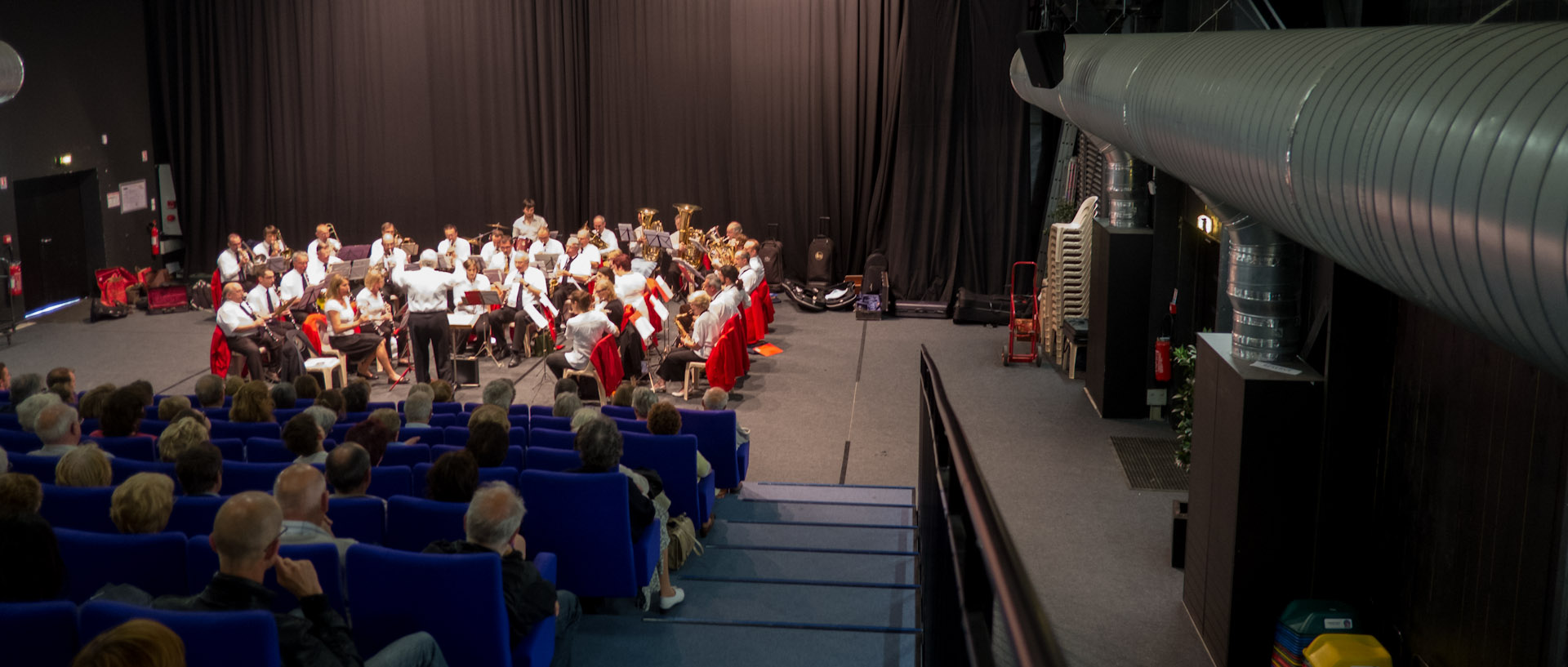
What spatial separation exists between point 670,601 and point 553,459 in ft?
3.04

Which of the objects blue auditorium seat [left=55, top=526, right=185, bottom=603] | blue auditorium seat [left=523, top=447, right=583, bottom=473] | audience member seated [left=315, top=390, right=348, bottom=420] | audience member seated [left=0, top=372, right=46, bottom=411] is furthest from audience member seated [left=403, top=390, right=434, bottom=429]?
blue auditorium seat [left=55, top=526, right=185, bottom=603]

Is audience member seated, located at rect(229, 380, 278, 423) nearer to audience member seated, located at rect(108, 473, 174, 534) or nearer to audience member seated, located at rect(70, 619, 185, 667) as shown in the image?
audience member seated, located at rect(108, 473, 174, 534)

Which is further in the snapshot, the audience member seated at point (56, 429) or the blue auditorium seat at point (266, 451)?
the blue auditorium seat at point (266, 451)

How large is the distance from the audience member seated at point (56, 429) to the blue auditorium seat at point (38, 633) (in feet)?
9.99

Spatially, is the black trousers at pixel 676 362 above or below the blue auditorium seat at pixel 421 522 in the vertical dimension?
below

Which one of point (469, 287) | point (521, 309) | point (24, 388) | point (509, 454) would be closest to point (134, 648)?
point (509, 454)

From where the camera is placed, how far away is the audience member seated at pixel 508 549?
169 inches

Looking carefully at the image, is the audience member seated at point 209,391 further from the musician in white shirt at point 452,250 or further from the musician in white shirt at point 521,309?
the musician in white shirt at point 452,250

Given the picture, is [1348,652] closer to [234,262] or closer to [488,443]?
[488,443]

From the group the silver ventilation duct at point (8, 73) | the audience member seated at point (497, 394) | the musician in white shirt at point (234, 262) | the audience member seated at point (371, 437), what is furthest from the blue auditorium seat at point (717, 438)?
the musician in white shirt at point (234, 262)

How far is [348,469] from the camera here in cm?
513

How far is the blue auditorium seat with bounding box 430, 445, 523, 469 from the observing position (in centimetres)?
649

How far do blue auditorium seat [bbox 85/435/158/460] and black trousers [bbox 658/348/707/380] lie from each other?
19.3ft

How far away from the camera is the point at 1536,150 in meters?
1.89
